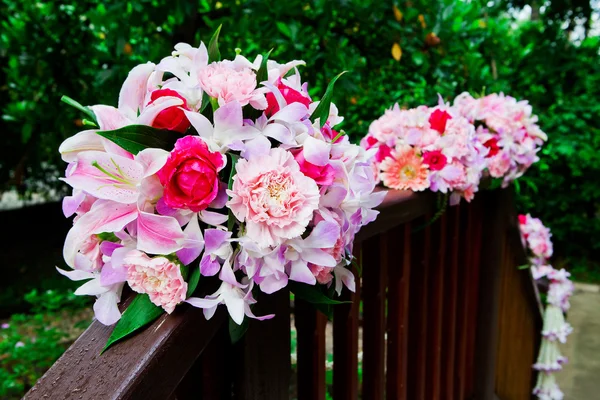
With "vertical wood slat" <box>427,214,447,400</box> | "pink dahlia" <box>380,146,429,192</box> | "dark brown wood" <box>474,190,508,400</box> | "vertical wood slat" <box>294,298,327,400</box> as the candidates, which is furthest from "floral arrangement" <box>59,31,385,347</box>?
"dark brown wood" <box>474,190,508,400</box>

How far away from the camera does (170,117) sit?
0.76 meters

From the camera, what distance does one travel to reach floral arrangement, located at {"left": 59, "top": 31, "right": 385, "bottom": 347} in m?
0.71

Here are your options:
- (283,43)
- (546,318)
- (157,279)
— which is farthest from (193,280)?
(546,318)

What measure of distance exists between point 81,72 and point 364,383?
8.33 feet

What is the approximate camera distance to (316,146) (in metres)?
0.78

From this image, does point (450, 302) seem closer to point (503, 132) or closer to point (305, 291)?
point (503, 132)

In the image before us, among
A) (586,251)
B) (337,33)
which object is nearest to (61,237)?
(337,33)

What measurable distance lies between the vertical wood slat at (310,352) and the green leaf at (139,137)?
0.58 m

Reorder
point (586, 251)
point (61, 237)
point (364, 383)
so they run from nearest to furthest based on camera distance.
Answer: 1. point (364, 383)
2. point (586, 251)
3. point (61, 237)

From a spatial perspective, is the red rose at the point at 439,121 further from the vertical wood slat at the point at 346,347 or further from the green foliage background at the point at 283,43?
the green foliage background at the point at 283,43

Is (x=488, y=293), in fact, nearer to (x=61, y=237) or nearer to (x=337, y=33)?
→ (x=337, y=33)

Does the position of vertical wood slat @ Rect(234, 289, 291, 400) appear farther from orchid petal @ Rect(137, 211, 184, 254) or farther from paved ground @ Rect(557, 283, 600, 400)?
paved ground @ Rect(557, 283, 600, 400)

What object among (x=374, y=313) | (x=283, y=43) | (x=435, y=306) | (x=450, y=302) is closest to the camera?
(x=374, y=313)

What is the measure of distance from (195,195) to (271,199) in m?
0.10
